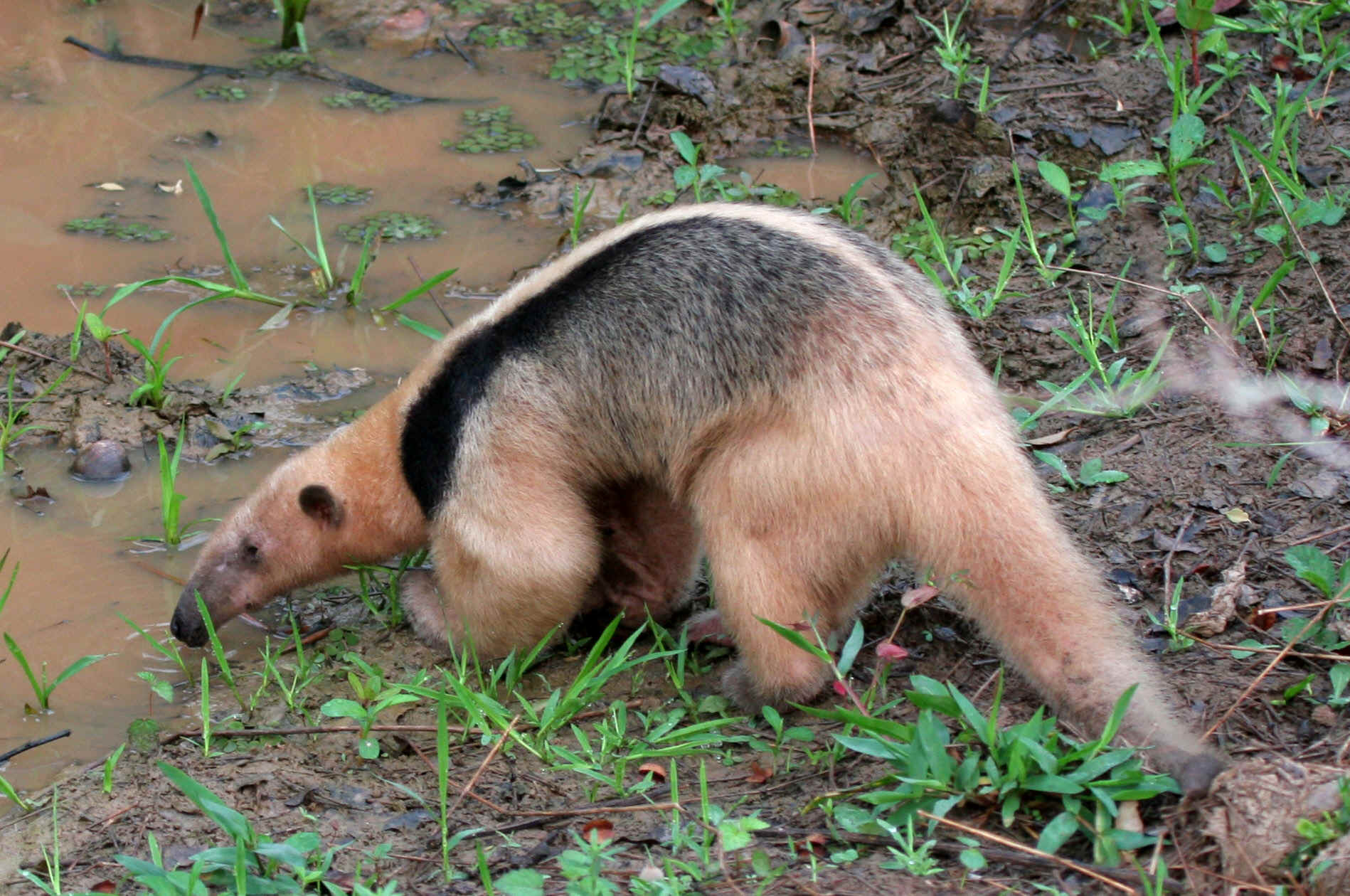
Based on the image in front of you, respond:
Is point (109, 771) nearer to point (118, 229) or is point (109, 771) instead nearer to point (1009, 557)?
point (1009, 557)

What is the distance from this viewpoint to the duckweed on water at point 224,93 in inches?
373

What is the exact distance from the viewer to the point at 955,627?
5.13 meters

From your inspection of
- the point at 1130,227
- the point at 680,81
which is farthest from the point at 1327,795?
the point at 680,81

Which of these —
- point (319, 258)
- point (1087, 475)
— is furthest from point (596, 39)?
point (1087, 475)

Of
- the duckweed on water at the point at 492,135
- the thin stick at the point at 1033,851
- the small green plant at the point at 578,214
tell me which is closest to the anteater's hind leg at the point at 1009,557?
the thin stick at the point at 1033,851

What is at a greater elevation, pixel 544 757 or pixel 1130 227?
pixel 1130 227

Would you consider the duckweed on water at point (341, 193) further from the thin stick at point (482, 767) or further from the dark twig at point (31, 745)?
the thin stick at point (482, 767)

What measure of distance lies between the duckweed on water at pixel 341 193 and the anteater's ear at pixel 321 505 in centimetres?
348

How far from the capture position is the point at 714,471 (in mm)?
4824

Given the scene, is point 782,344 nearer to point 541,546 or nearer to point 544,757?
point 541,546

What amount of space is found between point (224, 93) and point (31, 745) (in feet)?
19.5

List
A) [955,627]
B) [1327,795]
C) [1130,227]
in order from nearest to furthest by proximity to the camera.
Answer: [1327,795] < [955,627] < [1130,227]

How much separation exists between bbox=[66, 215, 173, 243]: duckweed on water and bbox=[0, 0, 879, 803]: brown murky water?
0.21ft

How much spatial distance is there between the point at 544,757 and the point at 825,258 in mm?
2039
